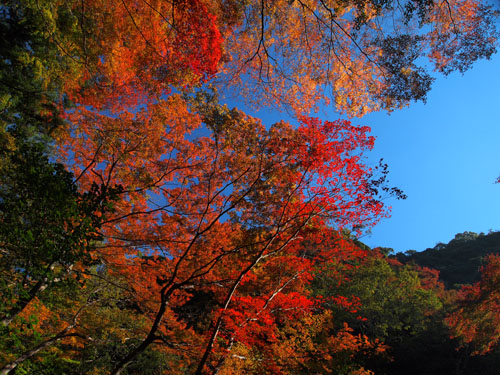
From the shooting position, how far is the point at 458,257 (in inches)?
1752

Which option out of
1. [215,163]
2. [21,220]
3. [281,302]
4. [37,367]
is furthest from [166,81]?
[281,302]

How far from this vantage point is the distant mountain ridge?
124 ft

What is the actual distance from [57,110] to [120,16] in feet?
14.0

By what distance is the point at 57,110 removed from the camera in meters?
9.43

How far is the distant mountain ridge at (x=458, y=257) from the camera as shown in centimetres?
3778

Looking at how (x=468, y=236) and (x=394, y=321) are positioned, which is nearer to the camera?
(x=394, y=321)

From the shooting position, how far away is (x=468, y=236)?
56531 millimetres

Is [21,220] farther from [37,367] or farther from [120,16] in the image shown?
[120,16]

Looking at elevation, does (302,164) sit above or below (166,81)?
below

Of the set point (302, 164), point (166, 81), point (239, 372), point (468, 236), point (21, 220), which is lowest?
point (239, 372)

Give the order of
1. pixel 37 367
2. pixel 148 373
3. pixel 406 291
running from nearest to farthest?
pixel 37 367 → pixel 148 373 → pixel 406 291

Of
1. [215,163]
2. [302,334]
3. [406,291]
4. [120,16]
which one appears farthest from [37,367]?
[406,291]

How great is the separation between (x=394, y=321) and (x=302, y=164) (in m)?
16.8

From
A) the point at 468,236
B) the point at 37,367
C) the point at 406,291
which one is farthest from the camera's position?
the point at 468,236
